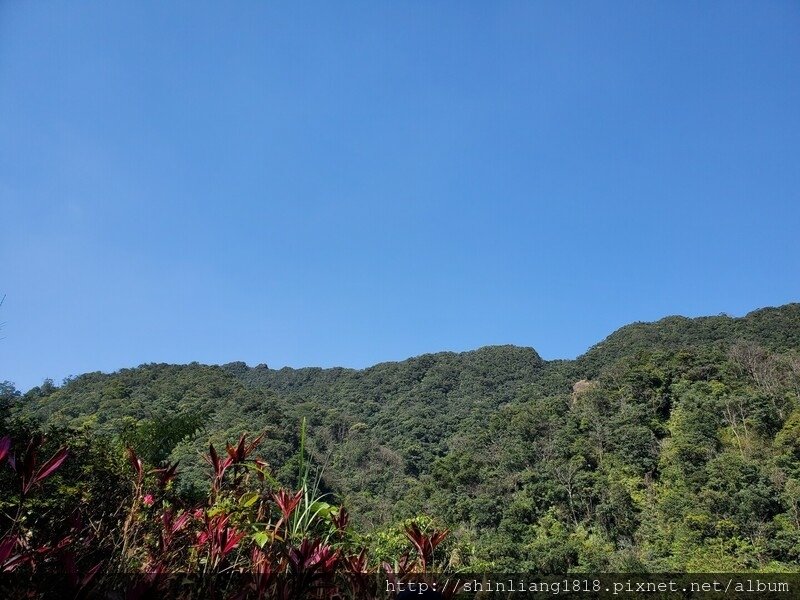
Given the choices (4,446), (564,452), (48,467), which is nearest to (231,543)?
(48,467)

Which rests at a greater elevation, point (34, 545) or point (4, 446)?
point (4, 446)

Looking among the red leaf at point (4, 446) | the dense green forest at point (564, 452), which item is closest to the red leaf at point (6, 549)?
the red leaf at point (4, 446)

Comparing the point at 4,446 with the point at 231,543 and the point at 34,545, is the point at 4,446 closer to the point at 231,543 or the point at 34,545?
the point at 34,545

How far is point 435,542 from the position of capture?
5.27 ft

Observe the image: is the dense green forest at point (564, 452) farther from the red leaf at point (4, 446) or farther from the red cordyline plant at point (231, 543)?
the red leaf at point (4, 446)

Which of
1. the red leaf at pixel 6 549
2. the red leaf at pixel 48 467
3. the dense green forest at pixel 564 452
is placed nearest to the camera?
the red leaf at pixel 6 549

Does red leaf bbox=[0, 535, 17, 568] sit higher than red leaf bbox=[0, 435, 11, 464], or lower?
lower

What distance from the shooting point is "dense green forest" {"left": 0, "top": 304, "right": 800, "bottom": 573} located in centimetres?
1450

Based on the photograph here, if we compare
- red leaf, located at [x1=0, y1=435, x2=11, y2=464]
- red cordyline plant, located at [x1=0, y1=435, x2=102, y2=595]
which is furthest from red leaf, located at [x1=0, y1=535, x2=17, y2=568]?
red leaf, located at [x1=0, y1=435, x2=11, y2=464]

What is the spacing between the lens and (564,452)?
26031 mm

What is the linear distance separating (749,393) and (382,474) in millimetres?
22729

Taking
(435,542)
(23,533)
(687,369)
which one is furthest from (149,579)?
(687,369)

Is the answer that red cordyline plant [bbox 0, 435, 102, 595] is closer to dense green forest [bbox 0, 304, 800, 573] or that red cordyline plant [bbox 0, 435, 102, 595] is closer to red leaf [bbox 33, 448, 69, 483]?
red leaf [bbox 33, 448, 69, 483]

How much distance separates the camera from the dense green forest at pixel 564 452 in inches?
571
